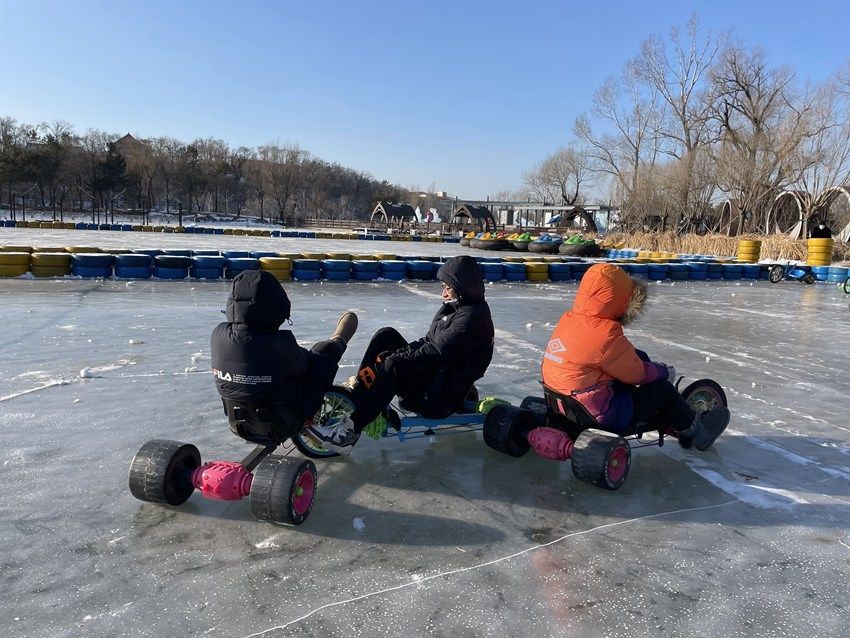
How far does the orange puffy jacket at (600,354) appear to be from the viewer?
338 centimetres

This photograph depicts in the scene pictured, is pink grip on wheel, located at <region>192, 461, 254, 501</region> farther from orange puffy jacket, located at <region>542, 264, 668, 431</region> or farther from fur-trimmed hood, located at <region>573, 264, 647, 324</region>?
fur-trimmed hood, located at <region>573, 264, 647, 324</region>

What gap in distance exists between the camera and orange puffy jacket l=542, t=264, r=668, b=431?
3383mm

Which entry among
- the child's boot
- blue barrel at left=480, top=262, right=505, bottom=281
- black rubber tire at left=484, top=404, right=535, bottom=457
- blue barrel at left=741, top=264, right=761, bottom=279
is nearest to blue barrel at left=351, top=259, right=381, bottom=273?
blue barrel at left=480, top=262, right=505, bottom=281

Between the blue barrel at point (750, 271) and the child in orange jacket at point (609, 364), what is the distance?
18.9m

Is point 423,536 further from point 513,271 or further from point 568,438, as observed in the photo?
point 513,271

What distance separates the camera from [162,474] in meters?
3.04

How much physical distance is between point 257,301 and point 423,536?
4.67ft

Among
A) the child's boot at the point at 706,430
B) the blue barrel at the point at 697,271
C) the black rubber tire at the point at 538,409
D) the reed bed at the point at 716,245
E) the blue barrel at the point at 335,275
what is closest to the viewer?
the black rubber tire at the point at 538,409

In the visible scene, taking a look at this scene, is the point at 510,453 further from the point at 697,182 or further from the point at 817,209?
the point at 697,182

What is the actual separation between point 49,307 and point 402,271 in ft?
27.6

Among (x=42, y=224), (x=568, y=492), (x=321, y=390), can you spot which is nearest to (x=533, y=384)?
(x=568, y=492)

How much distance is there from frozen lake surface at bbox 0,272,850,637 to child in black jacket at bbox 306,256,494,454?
446 mm

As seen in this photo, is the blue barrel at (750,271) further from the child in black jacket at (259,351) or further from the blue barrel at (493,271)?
the child in black jacket at (259,351)

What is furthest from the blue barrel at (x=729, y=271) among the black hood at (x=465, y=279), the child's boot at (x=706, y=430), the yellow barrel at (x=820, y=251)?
the black hood at (x=465, y=279)
